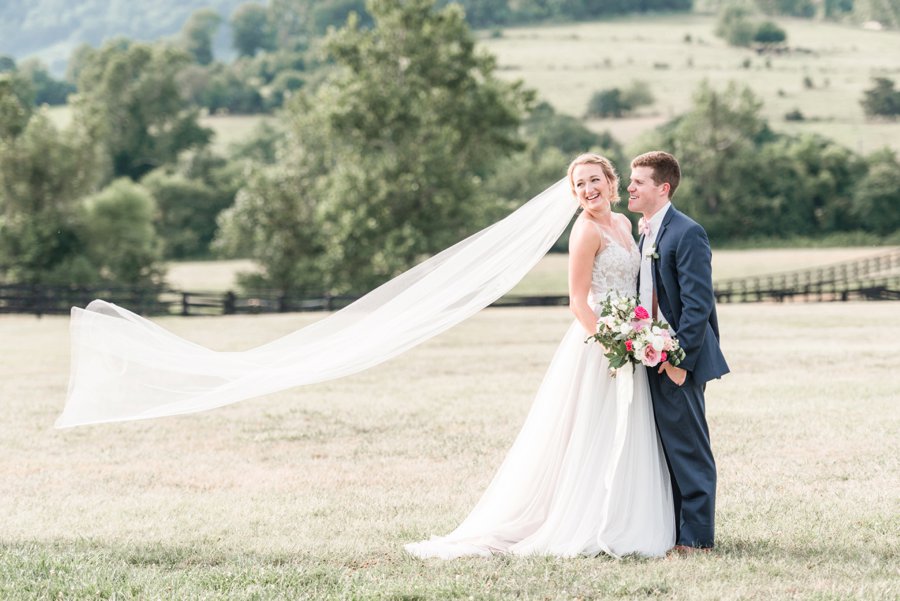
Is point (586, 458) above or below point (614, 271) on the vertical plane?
below

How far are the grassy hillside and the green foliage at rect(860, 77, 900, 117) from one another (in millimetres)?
1099

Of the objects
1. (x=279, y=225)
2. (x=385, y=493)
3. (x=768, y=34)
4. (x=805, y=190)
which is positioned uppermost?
(x=768, y=34)

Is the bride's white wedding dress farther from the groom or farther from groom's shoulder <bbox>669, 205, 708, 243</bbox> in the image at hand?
groom's shoulder <bbox>669, 205, 708, 243</bbox>

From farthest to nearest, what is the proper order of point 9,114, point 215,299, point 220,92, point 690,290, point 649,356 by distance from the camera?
point 220,92 → point 9,114 → point 215,299 → point 690,290 → point 649,356

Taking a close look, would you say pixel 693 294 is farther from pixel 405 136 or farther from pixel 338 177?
pixel 338 177

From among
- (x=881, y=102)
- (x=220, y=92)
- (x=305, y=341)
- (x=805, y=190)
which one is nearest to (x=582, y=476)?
(x=305, y=341)

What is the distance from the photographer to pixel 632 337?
621 centimetres

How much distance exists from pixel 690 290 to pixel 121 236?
45527 mm

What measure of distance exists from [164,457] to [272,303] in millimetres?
26110

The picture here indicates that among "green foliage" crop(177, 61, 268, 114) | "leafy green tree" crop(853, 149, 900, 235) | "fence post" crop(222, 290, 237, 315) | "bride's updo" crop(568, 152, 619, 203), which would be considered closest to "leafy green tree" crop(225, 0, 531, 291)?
"fence post" crop(222, 290, 237, 315)

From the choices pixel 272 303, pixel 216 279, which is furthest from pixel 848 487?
pixel 216 279

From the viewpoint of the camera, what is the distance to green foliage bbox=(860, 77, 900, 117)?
301 ft

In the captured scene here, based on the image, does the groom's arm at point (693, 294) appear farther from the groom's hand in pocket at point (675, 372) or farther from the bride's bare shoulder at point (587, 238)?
the bride's bare shoulder at point (587, 238)

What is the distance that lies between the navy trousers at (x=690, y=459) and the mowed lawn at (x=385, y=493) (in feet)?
0.88
